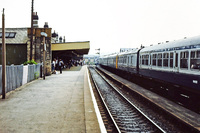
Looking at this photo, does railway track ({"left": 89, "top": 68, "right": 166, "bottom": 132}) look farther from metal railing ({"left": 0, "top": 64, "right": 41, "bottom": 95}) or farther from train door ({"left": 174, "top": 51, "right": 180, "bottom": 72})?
metal railing ({"left": 0, "top": 64, "right": 41, "bottom": 95})

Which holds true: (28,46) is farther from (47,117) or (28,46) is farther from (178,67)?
(47,117)

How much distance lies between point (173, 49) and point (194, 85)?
291 cm

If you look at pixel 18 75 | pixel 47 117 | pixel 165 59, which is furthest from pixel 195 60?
pixel 18 75

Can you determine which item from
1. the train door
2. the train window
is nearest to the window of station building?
the train door

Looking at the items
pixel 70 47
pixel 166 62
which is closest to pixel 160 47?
pixel 166 62

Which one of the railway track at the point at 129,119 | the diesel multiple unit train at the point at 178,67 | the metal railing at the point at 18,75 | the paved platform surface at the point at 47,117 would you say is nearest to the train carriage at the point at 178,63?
the diesel multiple unit train at the point at 178,67

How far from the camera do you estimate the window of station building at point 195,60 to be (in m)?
8.24

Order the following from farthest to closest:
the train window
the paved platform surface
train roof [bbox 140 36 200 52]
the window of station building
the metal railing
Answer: the train window, the metal railing, train roof [bbox 140 36 200 52], the window of station building, the paved platform surface

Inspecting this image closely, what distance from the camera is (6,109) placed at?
Result: 7.18m

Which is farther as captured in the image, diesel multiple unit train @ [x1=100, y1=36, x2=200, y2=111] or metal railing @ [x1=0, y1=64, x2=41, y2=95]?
metal railing @ [x1=0, y1=64, x2=41, y2=95]

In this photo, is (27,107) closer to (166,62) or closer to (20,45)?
(166,62)

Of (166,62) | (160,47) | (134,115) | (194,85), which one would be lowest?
(134,115)

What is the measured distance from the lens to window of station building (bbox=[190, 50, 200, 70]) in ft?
27.0

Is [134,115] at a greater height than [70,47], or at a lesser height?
lesser
